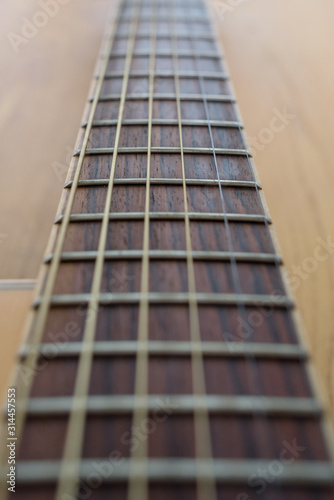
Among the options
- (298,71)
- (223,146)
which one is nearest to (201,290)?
(223,146)

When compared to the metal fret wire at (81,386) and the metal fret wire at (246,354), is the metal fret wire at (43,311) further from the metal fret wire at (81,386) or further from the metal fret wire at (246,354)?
the metal fret wire at (246,354)

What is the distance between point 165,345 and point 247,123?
2.46 feet

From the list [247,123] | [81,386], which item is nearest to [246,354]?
[81,386]

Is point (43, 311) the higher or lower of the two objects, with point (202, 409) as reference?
higher

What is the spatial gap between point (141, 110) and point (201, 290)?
0.53m

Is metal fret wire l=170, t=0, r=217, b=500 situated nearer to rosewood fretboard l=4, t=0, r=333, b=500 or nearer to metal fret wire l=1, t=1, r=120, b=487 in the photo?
rosewood fretboard l=4, t=0, r=333, b=500

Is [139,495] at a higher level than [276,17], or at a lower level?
lower

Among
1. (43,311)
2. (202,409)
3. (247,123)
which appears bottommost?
(202,409)

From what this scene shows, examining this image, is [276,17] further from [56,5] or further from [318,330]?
[318,330]

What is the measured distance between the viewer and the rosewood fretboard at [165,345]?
16.3 inches

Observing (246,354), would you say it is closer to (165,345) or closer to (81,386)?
(165,345)

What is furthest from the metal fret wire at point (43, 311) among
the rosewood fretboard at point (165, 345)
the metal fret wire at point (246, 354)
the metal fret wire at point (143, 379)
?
the metal fret wire at point (246, 354)

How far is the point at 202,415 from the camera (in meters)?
0.45

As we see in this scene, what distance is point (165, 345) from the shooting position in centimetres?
51
